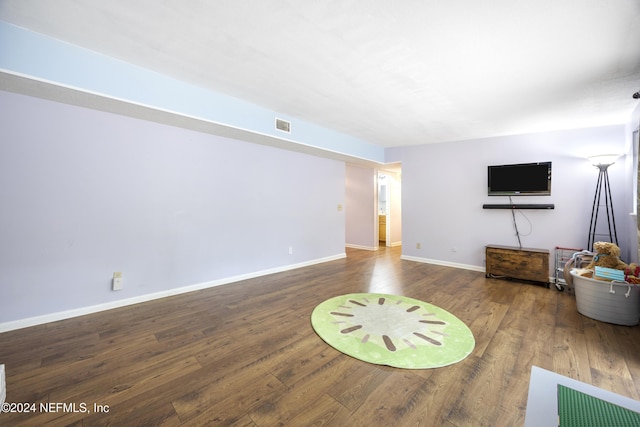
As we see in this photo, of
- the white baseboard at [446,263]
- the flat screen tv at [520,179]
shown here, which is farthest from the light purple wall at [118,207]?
the flat screen tv at [520,179]

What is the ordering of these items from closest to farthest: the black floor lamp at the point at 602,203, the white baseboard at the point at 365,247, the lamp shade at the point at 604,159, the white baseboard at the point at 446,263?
the lamp shade at the point at 604,159, the black floor lamp at the point at 602,203, the white baseboard at the point at 446,263, the white baseboard at the point at 365,247

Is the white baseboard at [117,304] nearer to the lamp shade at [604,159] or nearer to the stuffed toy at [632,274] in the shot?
the stuffed toy at [632,274]

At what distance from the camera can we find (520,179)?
4.48m

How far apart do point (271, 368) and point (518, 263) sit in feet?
13.9

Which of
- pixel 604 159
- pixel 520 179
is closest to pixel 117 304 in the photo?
pixel 520 179

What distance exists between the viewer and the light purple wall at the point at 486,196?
3990 millimetres

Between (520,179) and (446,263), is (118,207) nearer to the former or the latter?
(446,263)

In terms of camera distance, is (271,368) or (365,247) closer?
(271,368)

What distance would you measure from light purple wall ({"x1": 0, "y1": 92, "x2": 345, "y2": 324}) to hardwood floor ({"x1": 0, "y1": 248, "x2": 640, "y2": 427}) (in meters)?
0.44

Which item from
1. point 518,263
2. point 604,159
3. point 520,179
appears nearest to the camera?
point 604,159

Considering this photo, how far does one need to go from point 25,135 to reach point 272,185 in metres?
2.95

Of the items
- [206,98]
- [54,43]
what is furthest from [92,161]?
[206,98]

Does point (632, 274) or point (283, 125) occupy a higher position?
point (283, 125)

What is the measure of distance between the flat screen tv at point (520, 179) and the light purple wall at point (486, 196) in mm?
128
